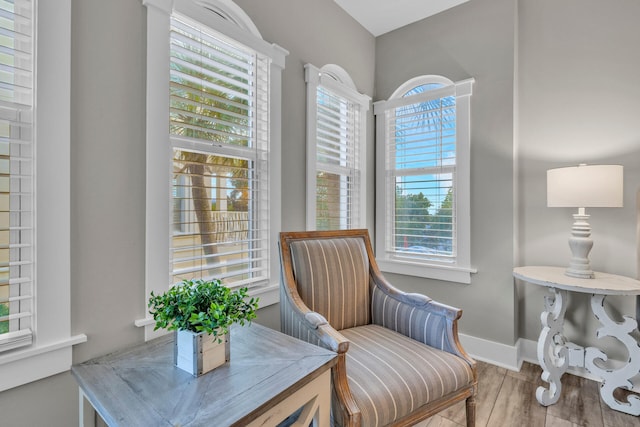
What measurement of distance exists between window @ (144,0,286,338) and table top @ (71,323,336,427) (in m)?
0.34

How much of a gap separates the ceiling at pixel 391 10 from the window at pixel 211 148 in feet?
3.40

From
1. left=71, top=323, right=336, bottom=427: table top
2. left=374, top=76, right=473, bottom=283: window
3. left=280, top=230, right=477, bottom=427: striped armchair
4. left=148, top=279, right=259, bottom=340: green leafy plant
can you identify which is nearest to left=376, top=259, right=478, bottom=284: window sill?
left=374, top=76, right=473, bottom=283: window

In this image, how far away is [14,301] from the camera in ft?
3.48

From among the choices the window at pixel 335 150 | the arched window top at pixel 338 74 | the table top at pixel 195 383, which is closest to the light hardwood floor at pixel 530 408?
the table top at pixel 195 383

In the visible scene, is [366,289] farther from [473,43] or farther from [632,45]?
[632,45]

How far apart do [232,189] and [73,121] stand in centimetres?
77

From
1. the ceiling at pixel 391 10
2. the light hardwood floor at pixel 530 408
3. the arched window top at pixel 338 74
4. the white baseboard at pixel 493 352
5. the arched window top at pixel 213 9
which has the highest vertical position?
the ceiling at pixel 391 10

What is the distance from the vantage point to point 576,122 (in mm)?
2236

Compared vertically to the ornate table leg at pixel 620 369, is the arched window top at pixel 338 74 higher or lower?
higher

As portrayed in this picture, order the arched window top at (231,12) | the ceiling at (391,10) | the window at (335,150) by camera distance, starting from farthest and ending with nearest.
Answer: the ceiling at (391,10), the window at (335,150), the arched window top at (231,12)

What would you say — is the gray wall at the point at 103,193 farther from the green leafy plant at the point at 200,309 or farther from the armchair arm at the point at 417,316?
the armchair arm at the point at 417,316

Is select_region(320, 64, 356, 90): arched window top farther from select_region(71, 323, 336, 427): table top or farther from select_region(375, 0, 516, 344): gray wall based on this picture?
select_region(71, 323, 336, 427): table top

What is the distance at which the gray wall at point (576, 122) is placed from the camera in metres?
2.06

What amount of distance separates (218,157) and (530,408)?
92.3 inches
